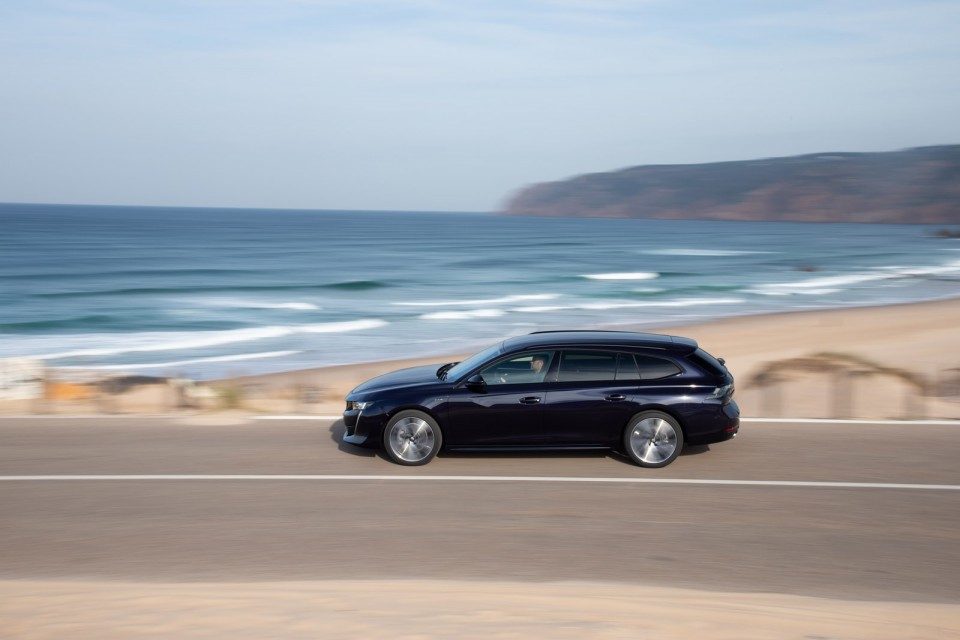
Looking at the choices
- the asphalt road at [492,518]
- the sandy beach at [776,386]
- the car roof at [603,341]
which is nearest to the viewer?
the asphalt road at [492,518]

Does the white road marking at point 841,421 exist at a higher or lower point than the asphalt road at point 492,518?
higher

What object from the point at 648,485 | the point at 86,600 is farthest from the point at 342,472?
the point at 86,600

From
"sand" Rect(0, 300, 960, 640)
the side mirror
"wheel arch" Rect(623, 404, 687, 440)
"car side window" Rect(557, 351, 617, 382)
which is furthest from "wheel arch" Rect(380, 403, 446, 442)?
"sand" Rect(0, 300, 960, 640)

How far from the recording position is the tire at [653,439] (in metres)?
9.77

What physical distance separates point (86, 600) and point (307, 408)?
8660 mm

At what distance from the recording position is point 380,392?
10039 millimetres

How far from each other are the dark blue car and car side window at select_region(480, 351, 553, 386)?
0.04ft

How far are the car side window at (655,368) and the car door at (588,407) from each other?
0.45 feet

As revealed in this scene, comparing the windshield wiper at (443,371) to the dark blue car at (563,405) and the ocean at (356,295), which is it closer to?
the dark blue car at (563,405)

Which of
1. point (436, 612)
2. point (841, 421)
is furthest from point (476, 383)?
point (841, 421)

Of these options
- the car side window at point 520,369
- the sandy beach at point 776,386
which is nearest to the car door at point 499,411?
the car side window at point 520,369

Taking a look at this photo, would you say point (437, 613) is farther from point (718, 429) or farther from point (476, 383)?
point (718, 429)

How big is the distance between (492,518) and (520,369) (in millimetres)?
2261

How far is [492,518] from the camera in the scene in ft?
26.7
